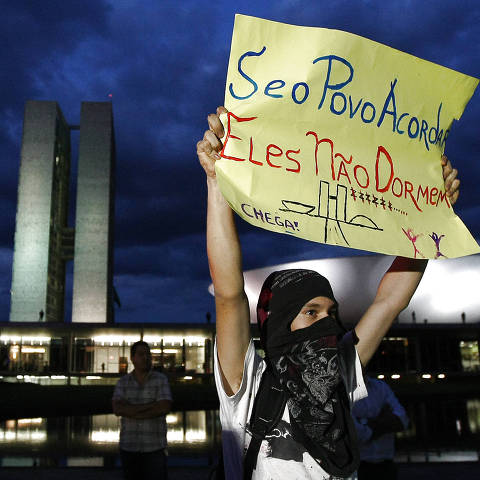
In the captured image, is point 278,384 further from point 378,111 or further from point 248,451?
point 378,111

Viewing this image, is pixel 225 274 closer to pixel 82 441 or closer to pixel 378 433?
pixel 378 433

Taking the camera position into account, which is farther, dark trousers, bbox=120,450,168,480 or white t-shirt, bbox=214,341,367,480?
dark trousers, bbox=120,450,168,480

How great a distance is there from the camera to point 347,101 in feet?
7.00

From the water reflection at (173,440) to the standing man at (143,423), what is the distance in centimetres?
355

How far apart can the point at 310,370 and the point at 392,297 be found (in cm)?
63

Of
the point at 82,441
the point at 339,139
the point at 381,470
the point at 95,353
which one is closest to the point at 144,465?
the point at 381,470

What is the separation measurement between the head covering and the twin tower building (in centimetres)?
6121

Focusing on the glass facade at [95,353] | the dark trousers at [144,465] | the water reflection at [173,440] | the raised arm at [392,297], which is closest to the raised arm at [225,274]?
the raised arm at [392,297]

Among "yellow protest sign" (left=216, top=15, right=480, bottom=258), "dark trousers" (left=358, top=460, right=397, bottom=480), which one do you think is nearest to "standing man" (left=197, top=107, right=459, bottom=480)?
"yellow protest sign" (left=216, top=15, right=480, bottom=258)

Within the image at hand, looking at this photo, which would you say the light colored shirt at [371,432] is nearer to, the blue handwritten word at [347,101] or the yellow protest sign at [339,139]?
the yellow protest sign at [339,139]

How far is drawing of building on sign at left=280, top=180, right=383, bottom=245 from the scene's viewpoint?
193 cm

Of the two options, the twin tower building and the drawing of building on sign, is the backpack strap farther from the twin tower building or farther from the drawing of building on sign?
the twin tower building

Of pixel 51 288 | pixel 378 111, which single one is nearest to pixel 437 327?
pixel 378 111

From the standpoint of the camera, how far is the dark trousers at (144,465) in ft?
13.4
